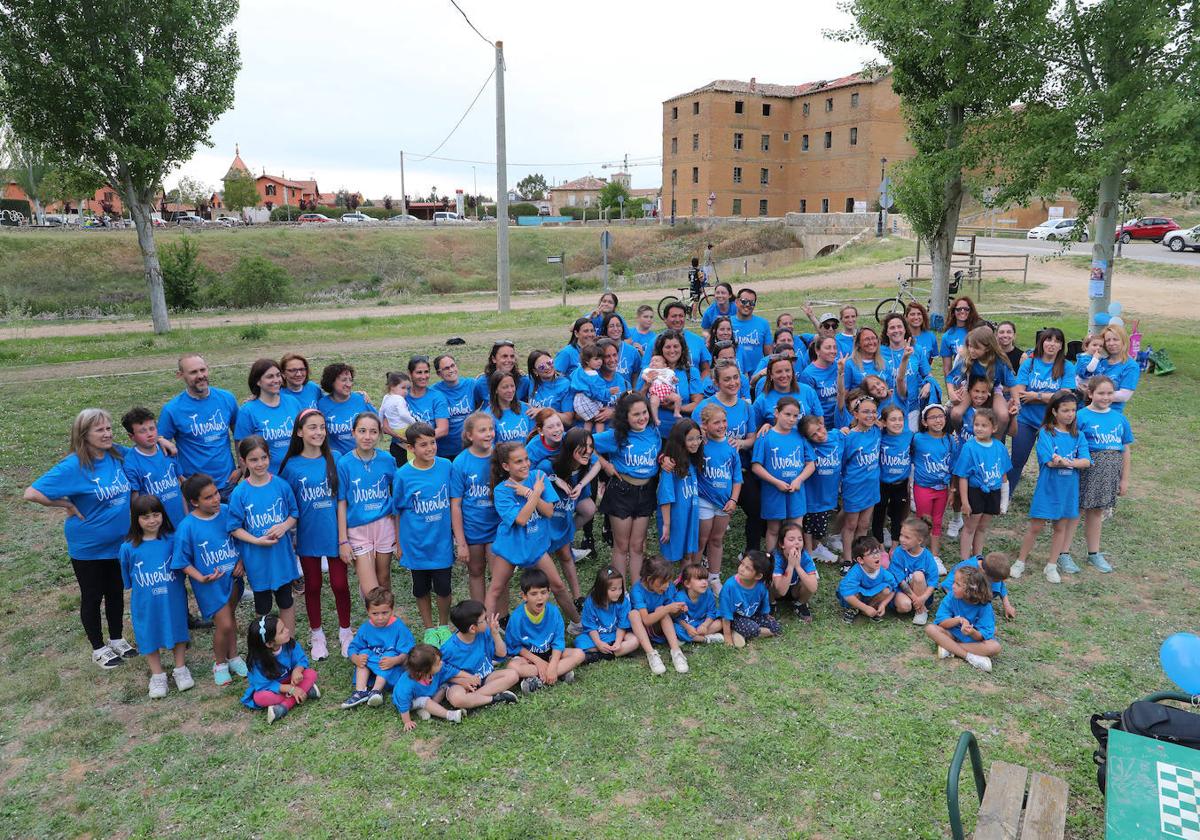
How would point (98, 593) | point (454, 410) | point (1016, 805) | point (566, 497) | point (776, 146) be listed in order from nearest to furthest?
point (1016, 805) < point (98, 593) < point (566, 497) < point (454, 410) < point (776, 146)

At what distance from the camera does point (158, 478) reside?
225 inches

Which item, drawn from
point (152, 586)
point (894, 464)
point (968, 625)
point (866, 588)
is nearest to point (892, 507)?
point (894, 464)

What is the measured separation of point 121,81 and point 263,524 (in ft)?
59.2

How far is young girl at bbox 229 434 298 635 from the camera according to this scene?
5145 millimetres

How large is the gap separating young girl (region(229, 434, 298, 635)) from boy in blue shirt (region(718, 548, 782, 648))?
2977 millimetres

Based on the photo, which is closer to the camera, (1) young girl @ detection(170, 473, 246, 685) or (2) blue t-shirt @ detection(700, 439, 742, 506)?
(1) young girl @ detection(170, 473, 246, 685)

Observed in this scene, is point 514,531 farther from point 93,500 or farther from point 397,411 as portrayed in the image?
point 93,500

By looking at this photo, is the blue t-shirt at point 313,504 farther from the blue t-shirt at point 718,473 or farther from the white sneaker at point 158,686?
the blue t-shirt at point 718,473

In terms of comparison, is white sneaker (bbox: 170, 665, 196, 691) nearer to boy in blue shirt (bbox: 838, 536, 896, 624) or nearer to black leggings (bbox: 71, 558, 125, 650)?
black leggings (bbox: 71, 558, 125, 650)

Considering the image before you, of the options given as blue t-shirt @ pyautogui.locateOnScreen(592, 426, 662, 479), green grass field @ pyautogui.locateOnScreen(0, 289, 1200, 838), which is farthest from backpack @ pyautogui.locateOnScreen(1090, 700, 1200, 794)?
blue t-shirt @ pyautogui.locateOnScreen(592, 426, 662, 479)

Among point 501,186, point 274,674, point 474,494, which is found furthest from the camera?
point 501,186

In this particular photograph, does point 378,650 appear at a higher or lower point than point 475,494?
lower

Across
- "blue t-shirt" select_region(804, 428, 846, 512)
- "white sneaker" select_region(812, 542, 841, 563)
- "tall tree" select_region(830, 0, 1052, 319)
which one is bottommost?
"white sneaker" select_region(812, 542, 841, 563)

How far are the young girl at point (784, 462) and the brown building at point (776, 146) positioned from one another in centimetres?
5844
